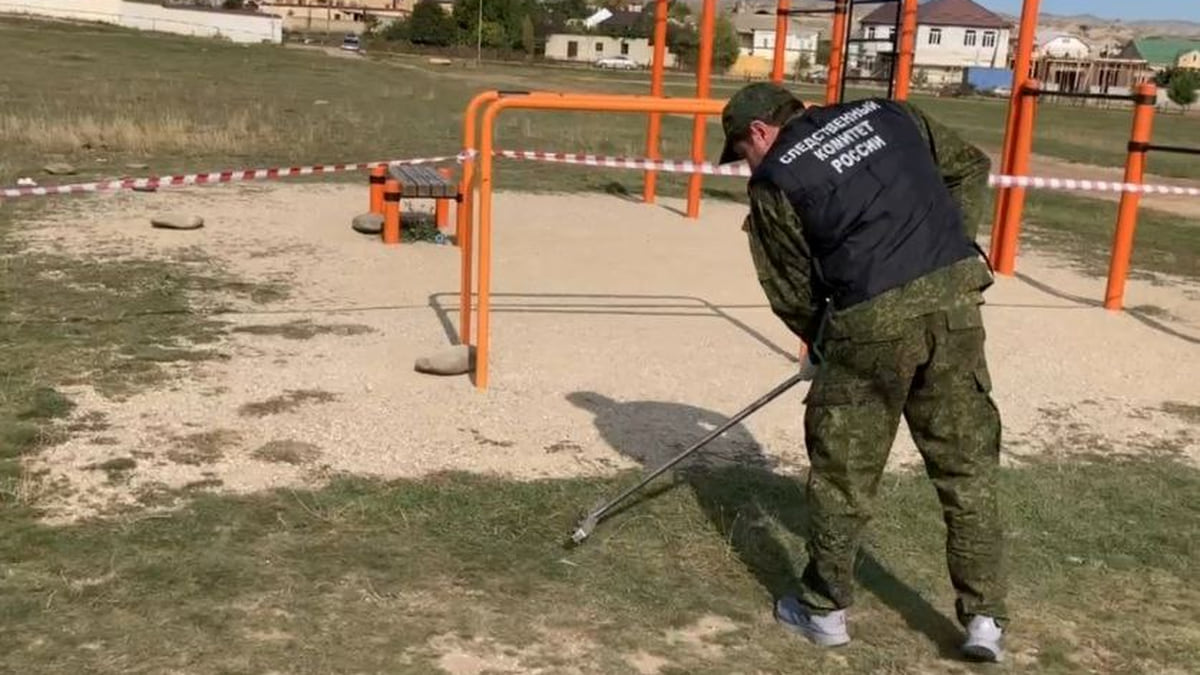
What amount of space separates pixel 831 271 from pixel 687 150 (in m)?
17.2

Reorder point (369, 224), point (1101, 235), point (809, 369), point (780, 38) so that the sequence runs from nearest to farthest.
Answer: point (809, 369) < point (369, 224) < point (780, 38) < point (1101, 235)

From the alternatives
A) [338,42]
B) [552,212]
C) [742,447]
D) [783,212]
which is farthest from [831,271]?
[338,42]

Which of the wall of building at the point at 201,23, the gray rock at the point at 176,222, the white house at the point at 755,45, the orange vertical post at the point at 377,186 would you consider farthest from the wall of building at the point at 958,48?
the gray rock at the point at 176,222

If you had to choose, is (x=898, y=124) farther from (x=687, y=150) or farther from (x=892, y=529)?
(x=687, y=150)

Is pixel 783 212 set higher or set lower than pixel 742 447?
higher

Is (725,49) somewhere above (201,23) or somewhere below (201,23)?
above

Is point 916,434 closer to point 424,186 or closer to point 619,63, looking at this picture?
point 424,186

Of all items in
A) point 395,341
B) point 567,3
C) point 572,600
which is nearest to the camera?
point 572,600

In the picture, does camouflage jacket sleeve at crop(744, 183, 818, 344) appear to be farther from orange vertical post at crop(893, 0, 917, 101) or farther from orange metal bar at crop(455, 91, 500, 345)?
orange vertical post at crop(893, 0, 917, 101)

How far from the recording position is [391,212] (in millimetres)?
9555

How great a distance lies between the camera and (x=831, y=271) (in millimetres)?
3219

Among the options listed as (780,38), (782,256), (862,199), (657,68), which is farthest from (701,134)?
(862,199)

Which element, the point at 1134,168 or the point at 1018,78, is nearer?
the point at 1134,168

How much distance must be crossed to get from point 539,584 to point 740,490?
1.21 metres
